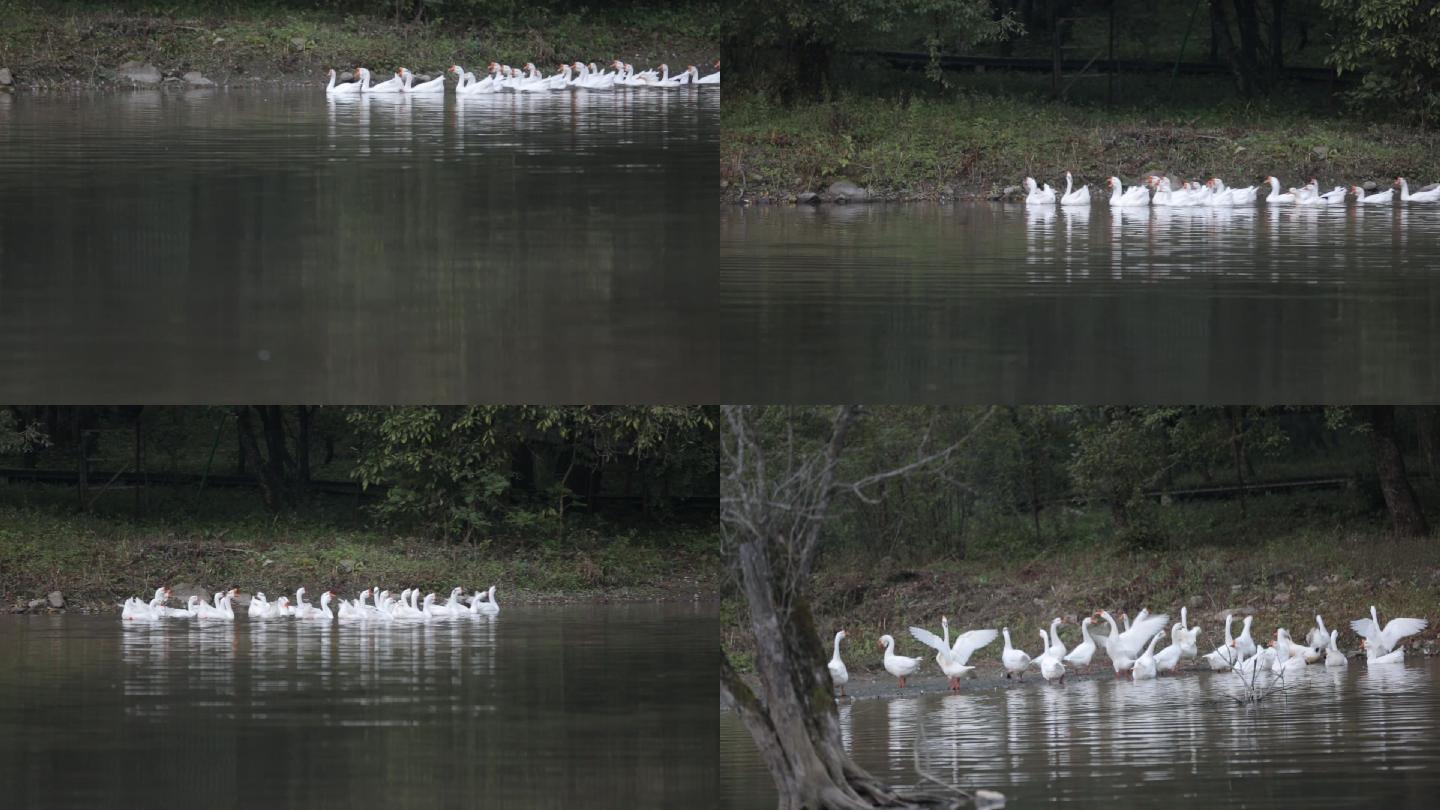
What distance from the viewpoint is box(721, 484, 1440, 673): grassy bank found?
16469 millimetres

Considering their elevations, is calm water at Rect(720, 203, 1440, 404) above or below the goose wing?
above

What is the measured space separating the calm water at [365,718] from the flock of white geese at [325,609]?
124 cm

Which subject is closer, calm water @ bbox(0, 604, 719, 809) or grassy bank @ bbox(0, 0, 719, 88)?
calm water @ bbox(0, 604, 719, 809)

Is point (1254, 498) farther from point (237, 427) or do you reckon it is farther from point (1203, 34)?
point (1203, 34)

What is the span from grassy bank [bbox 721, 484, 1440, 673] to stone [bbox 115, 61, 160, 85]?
16.2 m

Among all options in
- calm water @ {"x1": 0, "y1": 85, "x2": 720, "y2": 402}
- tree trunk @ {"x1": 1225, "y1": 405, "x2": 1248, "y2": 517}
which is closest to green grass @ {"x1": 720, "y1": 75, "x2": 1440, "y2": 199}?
calm water @ {"x1": 0, "y1": 85, "x2": 720, "y2": 402}

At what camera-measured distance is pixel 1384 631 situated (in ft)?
49.5

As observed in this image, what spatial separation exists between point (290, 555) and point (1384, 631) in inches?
450

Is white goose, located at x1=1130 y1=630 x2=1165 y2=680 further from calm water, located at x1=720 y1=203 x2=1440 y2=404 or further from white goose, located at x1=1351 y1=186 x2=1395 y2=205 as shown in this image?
white goose, located at x1=1351 y1=186 x2=1395 y2=205

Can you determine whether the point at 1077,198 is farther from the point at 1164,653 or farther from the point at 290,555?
the point at 290,555

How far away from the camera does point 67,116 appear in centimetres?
2402

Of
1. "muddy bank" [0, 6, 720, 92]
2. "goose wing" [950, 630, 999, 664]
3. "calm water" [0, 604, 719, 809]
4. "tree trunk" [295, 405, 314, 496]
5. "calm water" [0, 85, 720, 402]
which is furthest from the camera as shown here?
"muddy bank" [0, 6, 720, 92]

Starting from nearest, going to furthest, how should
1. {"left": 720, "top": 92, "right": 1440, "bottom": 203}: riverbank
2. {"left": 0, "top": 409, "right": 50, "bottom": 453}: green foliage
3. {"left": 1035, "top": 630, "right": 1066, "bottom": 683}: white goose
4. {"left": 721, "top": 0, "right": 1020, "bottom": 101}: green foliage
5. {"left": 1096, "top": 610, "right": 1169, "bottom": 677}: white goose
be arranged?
{"left": 1096, "top": 610, "right": 1169, "bottom": 677}: white goose < {"left": 1035, "top": 630, "right": 1066, "bottom": 683}: white goose < {"left": 0, "top": 409, "right": 50, "bottom": 453}: green foliage < {"left": 720, "top": 92, "right": 1440, "bottom": 203}: riverbank < {"left": 721, "top": 0, "right": 1020, "bottom": 101}: green foliage

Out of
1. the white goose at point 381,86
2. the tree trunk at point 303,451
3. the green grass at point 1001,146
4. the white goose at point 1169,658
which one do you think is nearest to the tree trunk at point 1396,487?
the white goose at point 1169,658
